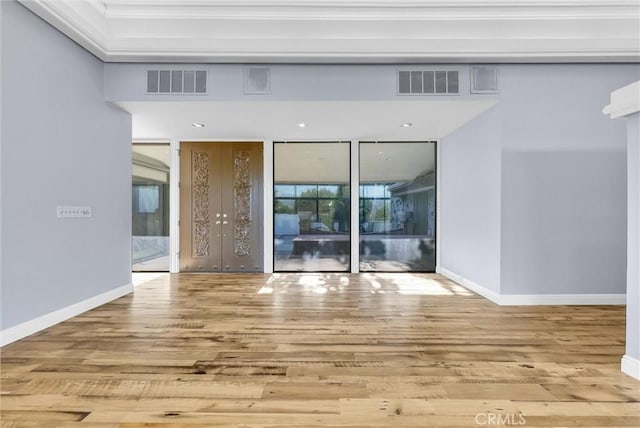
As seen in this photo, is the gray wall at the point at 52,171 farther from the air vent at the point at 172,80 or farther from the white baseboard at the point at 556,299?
the white baseboard at the point at 556,299

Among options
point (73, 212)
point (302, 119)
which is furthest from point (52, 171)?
point (302, 119)

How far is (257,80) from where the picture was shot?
3.58 meters

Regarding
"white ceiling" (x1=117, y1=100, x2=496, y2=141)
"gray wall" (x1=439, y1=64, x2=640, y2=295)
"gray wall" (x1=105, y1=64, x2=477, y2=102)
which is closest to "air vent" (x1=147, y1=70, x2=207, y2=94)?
"gray wall" (x1=105, y1=64, x2=477, y2=102)

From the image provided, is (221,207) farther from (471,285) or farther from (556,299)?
(556,299)

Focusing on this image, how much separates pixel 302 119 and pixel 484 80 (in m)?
2.17

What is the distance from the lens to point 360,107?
3738mm

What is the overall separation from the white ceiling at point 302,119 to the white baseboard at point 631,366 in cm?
266

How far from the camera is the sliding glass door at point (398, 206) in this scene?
556 cm

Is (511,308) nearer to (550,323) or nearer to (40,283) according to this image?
(550,323)

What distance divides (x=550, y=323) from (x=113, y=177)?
4810 millimetres

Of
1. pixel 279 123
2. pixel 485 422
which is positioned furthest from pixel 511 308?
pixel 279 123

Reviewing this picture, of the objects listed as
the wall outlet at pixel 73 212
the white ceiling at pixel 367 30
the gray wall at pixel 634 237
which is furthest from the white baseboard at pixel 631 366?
the wall outlet at pixel 73 212

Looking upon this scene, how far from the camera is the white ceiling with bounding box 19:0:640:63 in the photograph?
329 cm

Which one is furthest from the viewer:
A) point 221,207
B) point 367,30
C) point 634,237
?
point 221,207
